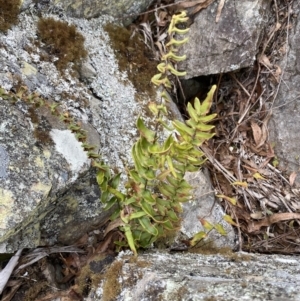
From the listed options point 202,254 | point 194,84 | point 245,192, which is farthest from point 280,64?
point 202,254

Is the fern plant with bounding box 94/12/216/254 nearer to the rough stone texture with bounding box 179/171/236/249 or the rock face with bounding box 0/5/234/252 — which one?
the rock face with bounding box 0/5/234/252

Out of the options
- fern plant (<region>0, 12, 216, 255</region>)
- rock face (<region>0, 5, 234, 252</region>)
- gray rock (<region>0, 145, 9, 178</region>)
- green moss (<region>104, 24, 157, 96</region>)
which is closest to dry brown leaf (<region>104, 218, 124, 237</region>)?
fern plant (<region>0, 12, 216, 255</region>)

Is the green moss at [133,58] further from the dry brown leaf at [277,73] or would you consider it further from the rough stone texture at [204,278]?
the rough stone texture at [204,278]

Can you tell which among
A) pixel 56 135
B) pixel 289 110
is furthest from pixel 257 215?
pixel 56 135

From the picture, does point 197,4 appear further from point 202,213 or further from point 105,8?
point 202,213

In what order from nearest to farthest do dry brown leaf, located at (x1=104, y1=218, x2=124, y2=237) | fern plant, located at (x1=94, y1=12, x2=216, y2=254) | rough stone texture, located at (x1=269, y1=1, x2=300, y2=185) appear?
fern plant, located at (x1=94, y1=12, x2=216, y2=254)
dry brown leaf, located at (x1=104, y1=218, x2=124, y2=237)
rough stone texture, located at (x1=269, y1=1, x2=300, y2=185)

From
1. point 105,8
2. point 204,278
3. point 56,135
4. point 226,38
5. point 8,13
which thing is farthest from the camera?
point 226,38

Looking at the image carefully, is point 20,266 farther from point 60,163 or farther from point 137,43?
point 137,43
